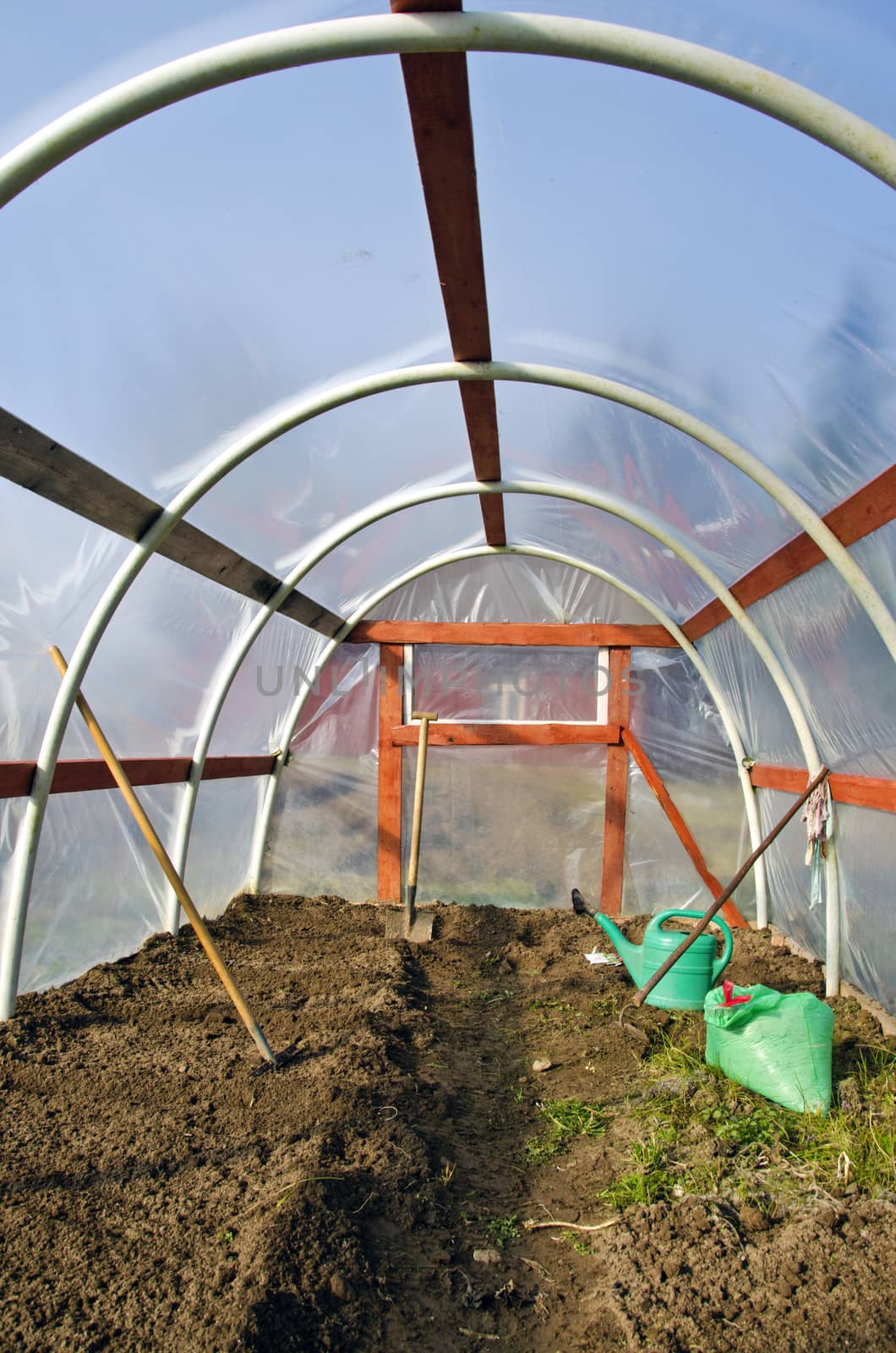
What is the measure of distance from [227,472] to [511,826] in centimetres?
352

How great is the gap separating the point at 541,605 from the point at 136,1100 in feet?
14.2

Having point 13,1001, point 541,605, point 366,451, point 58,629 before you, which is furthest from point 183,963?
point 541,605

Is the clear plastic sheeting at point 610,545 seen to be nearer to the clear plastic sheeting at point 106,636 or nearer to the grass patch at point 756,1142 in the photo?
the clear plastic sheeting at point 106,636

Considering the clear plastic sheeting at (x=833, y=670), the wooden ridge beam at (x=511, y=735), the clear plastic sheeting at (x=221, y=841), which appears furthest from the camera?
the wooden ridge beam at (x=511, y=735)

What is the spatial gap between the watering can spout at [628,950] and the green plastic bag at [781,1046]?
1.19 meters

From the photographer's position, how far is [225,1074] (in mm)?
3154

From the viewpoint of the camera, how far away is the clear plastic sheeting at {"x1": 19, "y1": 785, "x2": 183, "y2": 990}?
3.93m

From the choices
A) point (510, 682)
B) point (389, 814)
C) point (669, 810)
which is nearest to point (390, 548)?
point (510, 682)

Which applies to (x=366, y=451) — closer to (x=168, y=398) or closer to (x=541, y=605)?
(x=168, y=398)

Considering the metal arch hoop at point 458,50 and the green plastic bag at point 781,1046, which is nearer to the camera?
the metal arch hoop at point 458,50

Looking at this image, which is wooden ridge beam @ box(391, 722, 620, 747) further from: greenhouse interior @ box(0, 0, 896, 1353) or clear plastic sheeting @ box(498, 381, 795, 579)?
clear plastic sheeting @ box(498, 381, 795, 579)

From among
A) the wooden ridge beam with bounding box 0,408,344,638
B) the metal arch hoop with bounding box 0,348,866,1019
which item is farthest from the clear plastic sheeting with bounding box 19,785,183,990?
the wooden ridge beam with bounding box 0,408,344,638

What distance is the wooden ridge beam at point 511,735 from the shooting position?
6.36 metres

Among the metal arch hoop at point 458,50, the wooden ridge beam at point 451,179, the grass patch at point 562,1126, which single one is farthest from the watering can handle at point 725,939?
the metal arch hoop at point 458,50
